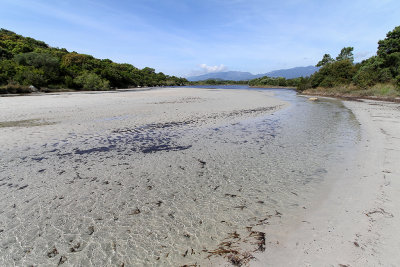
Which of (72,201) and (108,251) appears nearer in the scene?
(108,251)

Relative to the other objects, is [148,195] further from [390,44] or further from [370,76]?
[390,44]

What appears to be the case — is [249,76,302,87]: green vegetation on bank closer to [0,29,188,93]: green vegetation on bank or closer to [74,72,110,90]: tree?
[0,29,188,93]: green vegetation on bank

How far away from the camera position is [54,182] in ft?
16.0

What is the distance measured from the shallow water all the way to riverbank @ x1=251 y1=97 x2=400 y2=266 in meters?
0.32

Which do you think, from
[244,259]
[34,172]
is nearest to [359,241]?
[244,259]

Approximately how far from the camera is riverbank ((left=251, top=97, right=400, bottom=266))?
261 centimetres

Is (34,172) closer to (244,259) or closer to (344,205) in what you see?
(244,259)

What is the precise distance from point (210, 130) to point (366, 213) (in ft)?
24.4

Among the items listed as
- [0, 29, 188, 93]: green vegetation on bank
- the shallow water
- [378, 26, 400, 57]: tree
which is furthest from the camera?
[378, 26, 400, 57]: tree

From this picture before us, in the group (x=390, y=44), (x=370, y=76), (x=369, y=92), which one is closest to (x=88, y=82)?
(x=369, y=92)

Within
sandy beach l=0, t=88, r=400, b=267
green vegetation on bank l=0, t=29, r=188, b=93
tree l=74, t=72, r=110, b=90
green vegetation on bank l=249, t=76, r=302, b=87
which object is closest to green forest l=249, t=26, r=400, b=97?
sandy beach l=0, t=88, r=400, b=267

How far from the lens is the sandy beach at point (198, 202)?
2.76 m

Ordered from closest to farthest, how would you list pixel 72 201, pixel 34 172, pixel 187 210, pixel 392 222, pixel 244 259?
pixel 244 259 < pixel 392 222 < pixel 187 210 < pixel 72 201 < pixel 34 172

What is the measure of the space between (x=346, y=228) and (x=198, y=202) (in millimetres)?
2606
